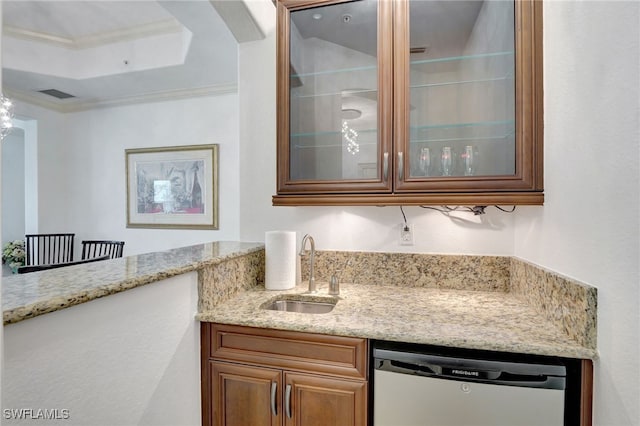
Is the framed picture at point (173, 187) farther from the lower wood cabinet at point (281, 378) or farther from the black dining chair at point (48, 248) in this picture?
the lower wood cabinet at point (281, 378)

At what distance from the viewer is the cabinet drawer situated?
4.11ft

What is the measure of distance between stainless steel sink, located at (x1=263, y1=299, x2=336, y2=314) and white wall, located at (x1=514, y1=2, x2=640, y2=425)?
966mm

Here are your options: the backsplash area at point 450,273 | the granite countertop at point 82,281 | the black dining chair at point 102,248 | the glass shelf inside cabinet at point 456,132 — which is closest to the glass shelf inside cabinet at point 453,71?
the glass shelf inside cabinet at point 456,132

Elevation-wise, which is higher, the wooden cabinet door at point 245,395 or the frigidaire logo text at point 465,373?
the frigidaire logo text at point 465,373

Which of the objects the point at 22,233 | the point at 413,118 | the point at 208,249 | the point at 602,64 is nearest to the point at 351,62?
the point at 413,118

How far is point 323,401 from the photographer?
1272 mm

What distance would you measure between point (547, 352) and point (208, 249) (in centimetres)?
144

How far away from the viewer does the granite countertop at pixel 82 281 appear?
78 centimetres

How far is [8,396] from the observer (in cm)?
75

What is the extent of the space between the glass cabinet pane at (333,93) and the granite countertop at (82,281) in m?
0.69

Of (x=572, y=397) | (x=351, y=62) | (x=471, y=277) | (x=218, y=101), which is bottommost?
(x=572, y=397)

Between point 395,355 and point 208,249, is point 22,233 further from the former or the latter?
point 395,355

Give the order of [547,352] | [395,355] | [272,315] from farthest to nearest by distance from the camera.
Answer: [272,315]
[395,355]
[547,352]

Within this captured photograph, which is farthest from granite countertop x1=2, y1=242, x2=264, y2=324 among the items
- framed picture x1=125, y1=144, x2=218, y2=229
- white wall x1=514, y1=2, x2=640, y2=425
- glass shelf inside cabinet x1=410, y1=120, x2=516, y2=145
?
framed picture x1=125, y1=144, x2=218, y2=229
